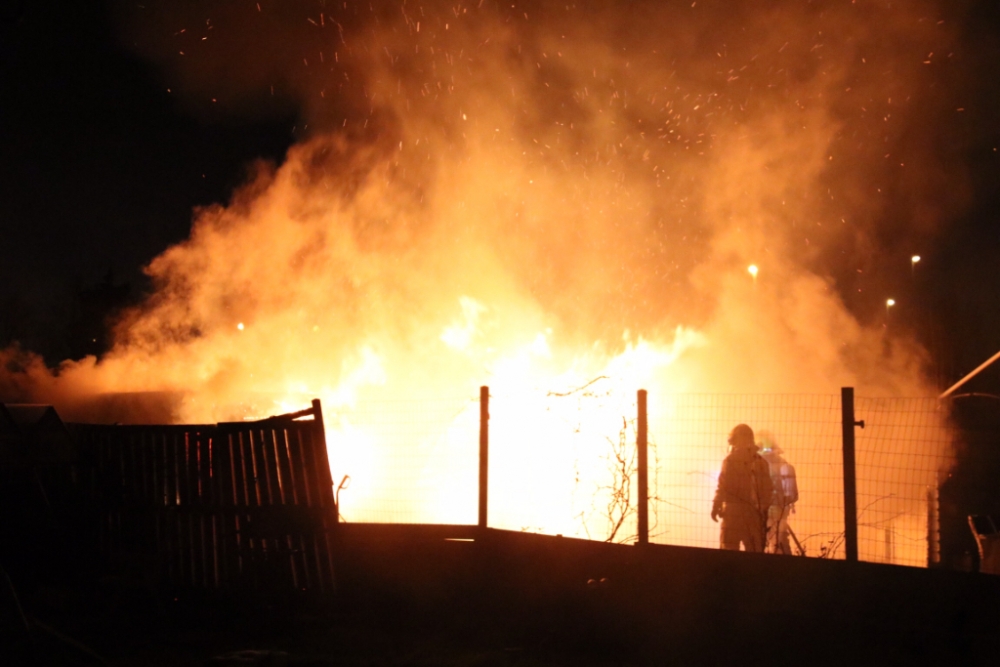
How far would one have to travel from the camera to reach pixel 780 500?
7.53 metres

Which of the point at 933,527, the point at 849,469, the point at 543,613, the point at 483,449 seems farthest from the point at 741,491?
the point at 483,449

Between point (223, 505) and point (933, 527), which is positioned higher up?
point (223, 505)

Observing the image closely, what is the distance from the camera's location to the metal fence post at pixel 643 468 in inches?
257

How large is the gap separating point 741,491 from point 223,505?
4.99 metres

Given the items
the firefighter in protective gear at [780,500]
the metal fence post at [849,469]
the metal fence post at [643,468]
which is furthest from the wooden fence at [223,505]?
the metal fence post at [849,469]

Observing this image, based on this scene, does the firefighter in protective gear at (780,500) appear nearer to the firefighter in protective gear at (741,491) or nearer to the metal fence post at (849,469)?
the firefighter in protective gear at (741,491)

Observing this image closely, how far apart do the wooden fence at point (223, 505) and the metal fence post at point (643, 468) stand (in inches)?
112

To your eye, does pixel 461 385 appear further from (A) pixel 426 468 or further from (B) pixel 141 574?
(B) pixel 141 574

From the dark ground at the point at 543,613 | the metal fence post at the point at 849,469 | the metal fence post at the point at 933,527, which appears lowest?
the dark ground at the point at 543,613

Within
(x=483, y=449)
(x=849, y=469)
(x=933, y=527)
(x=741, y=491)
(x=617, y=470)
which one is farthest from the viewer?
(x=933, y=527)

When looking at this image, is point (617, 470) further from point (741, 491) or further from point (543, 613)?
point (543, 613)

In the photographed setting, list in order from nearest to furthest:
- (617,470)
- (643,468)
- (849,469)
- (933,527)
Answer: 1. (849,469)
2. (643,468)
3. (617,470)
4. (933,527)

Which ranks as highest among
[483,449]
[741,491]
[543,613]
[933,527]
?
[483,449]

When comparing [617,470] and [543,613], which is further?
[617,470]
